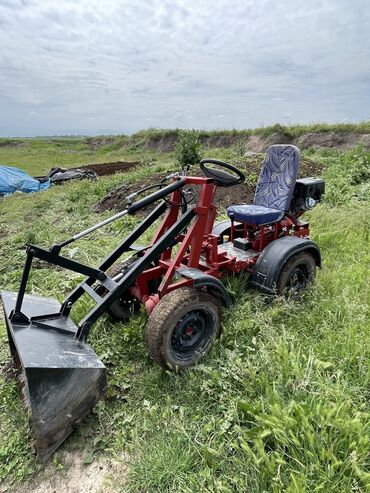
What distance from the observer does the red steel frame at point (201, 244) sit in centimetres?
319

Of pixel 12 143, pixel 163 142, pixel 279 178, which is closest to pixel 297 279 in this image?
pixel 279 178

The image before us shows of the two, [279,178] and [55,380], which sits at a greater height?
[279,178]

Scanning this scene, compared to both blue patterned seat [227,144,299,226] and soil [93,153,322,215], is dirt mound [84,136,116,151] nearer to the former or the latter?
soil [93,153,322,215]

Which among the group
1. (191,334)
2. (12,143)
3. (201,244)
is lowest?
(191,334)

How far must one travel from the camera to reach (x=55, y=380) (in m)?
2.38

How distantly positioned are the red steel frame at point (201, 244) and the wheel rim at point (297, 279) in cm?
41

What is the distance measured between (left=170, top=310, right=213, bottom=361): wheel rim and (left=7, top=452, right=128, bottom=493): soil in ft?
2.85

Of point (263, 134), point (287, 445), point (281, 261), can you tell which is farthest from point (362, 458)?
point (263, 134)

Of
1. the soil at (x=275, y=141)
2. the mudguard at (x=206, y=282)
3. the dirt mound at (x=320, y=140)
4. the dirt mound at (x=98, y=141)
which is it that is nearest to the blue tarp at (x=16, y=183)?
the soil at (x=275, y=141)

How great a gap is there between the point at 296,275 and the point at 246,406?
1888 millimetres

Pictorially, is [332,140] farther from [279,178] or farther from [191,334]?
[191,334]

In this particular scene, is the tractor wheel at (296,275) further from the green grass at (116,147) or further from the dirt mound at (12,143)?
the dirt mound at (12,143)

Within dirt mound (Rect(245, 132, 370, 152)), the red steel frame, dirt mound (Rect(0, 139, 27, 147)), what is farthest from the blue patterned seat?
dirt mound (Rect(0, 139, 27, 147))

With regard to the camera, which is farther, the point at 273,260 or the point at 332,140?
the point at 332,140
